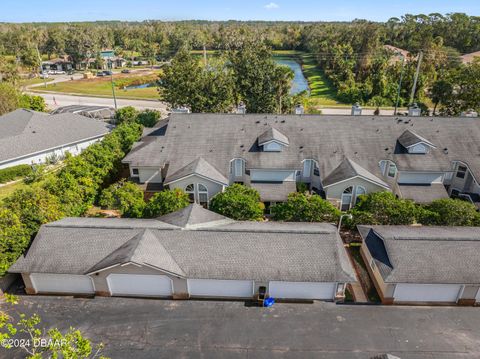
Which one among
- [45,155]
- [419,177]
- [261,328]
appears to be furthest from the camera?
[45,155]

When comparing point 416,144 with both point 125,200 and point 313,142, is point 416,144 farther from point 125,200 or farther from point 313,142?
point 125,200

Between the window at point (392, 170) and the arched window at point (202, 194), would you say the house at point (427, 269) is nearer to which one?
the window at point (392, 170)

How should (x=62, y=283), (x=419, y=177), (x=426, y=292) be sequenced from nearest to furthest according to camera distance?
(x=426, y=292) < (x=62, y=283) < (x=419, y=177)

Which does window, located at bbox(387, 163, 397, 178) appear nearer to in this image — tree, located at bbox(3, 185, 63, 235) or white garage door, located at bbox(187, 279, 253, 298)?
white garage door, located at bbox(187, 279, 253, 298)

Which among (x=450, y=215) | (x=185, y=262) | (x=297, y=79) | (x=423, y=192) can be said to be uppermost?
(x=450, y=215)

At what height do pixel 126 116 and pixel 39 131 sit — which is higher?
pixel 126 116

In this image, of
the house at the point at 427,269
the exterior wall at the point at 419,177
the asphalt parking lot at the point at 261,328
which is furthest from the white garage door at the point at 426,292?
the exterior wall at the point at 419,177

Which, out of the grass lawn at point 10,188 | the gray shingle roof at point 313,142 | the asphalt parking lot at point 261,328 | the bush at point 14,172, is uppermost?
the gray shingle roof at point 313,142

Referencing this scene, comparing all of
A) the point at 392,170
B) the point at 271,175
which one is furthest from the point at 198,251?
the point at 392,170
